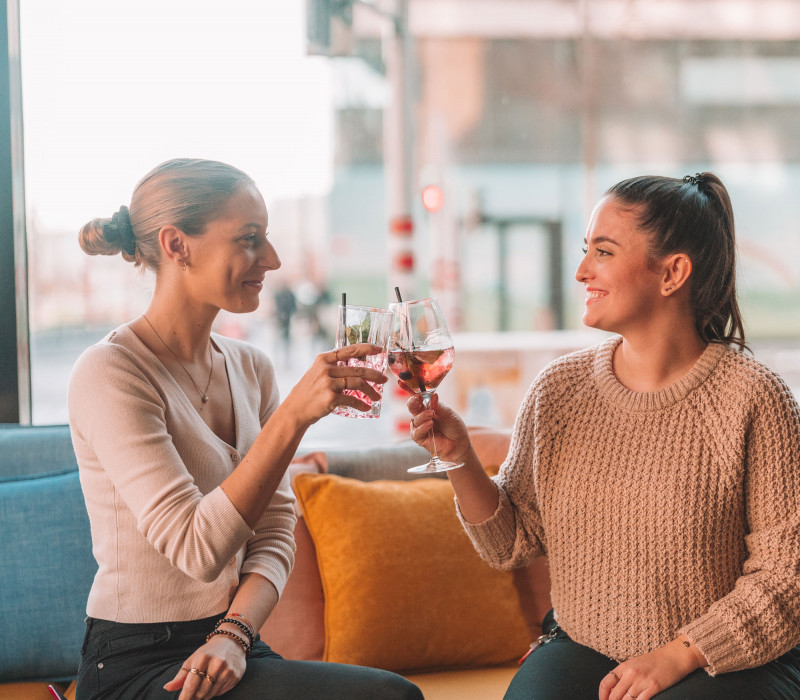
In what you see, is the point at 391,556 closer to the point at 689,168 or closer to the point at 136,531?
the point at 136,531

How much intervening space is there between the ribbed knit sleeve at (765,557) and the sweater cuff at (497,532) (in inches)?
14.3

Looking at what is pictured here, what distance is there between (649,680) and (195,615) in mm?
760

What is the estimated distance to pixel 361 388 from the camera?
4.10 feet

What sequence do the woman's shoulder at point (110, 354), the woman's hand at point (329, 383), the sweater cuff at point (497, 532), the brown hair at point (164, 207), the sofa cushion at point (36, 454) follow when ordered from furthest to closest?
1. the sofa cushion at point (36, 454)
2. the sweater cuff at point (497, 532)
3. the brown hair at point (164, 207)
4. the woman's shoulder at point (110, 354)
5. the woman's hand at point (329, 383)

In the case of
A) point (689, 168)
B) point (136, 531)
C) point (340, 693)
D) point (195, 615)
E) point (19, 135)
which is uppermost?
point (689, 168)

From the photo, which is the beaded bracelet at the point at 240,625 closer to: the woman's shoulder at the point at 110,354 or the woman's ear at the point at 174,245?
the woman's shoulder at the point at 110,354

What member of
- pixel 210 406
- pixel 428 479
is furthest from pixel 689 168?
pixel 210 406

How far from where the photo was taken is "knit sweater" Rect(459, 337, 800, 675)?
134 cm

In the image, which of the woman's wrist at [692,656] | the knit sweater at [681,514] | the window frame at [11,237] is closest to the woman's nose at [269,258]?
the knit sweater at [681,514]

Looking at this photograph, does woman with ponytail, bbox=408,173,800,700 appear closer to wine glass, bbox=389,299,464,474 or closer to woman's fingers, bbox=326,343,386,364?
wine glass, bbox=389,299,464,474

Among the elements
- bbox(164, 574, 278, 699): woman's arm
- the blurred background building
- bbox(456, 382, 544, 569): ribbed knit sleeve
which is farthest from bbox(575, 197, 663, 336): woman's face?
the blurred background building

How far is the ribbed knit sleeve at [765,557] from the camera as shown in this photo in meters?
1.32

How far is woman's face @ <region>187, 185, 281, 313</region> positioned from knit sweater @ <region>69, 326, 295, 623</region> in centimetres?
16

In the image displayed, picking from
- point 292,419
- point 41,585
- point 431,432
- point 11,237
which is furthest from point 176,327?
point 11,237
